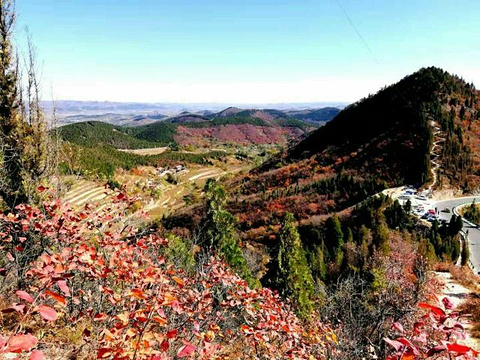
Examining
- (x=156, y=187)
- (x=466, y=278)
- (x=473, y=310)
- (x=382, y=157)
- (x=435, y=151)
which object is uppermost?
(x=435, y=151)

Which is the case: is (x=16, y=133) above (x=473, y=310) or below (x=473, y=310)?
above

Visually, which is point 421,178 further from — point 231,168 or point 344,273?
point 231,168

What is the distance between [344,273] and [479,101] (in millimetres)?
64114

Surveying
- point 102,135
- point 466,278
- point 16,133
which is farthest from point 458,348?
point 102,135

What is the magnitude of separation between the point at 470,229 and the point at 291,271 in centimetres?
2701

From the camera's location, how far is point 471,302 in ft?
51.4

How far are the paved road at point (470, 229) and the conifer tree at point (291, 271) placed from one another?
1574cm

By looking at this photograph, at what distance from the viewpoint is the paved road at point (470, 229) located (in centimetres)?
2558

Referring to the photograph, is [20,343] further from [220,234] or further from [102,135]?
[102,135]

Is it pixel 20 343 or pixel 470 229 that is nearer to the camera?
pixel 20 343

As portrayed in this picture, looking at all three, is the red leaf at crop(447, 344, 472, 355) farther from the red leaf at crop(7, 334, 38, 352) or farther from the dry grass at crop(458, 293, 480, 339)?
the dry grass at crop(458, 293, 480, 339)

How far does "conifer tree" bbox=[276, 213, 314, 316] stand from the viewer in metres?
16.4

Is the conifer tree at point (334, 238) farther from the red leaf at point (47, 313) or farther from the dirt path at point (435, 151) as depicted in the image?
the red leaf at point (47, 313)

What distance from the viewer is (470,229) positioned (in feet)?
109
